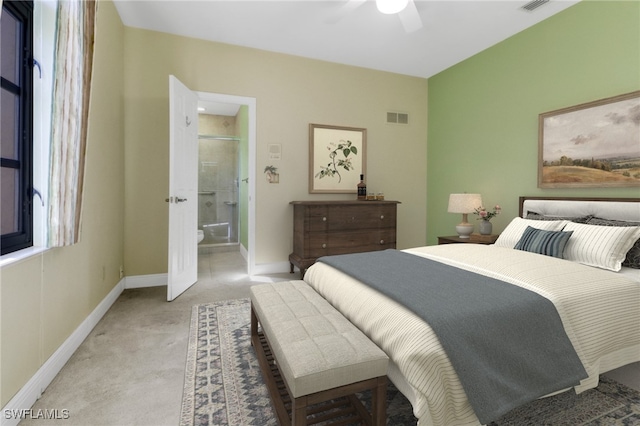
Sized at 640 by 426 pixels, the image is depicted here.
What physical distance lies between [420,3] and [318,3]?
3.09 feet

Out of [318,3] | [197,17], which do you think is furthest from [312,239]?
[197,17]

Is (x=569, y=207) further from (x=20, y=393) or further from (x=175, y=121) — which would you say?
(x=20, y=393)

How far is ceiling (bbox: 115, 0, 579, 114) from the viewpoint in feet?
9.86

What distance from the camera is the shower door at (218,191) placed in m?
5.97

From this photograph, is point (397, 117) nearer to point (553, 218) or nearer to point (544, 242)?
point (553, 218)

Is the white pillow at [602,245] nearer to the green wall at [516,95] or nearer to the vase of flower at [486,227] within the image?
the green wall at [516,95]

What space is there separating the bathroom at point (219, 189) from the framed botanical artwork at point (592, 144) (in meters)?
4.68

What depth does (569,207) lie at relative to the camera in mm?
2824

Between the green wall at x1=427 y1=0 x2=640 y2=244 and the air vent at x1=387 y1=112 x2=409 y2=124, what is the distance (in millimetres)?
412

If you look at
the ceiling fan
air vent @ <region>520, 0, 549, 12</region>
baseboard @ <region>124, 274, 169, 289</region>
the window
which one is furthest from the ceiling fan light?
baseboard @ <region>124, 274, 169, 289</region>

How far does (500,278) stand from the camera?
5.88 feet

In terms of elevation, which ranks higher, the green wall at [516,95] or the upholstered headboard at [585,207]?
the green wall at [516,95]

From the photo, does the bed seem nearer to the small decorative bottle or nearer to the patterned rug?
the patterned rug

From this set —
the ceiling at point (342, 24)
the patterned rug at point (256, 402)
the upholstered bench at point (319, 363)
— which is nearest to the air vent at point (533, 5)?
the ceiling at point (342, 24)
